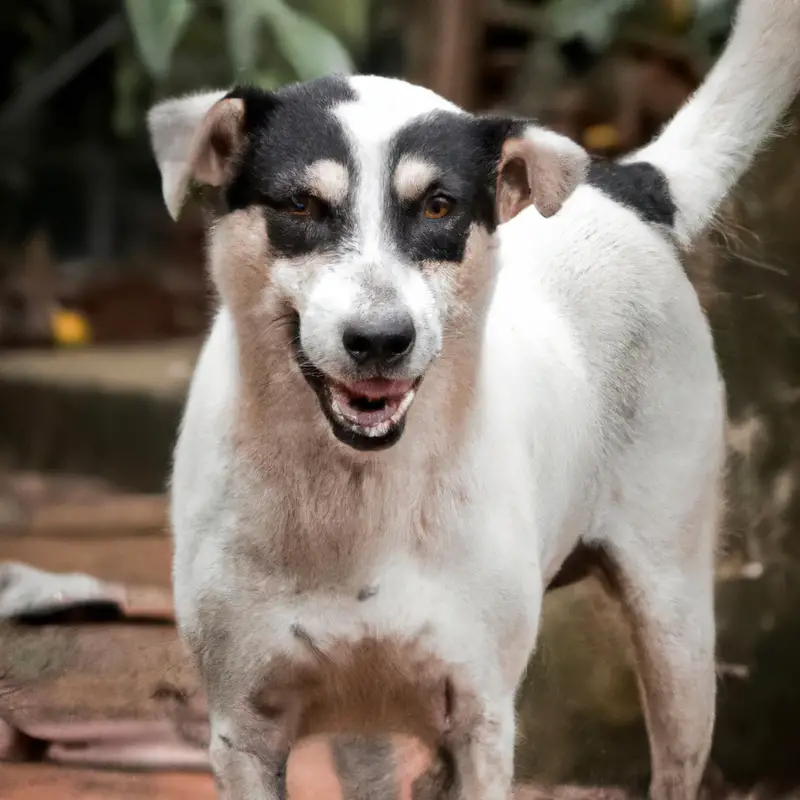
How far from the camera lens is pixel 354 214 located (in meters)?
1.69

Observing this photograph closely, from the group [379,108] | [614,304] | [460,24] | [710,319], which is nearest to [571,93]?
[460,24]

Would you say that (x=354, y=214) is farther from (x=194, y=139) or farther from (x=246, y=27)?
(x=246, y=27)

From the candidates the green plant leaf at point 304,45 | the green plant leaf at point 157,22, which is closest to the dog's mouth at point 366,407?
the green plant leaf at point 304,45

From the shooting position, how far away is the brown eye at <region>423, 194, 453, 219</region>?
1.74m

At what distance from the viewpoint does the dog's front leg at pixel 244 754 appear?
6.11ft

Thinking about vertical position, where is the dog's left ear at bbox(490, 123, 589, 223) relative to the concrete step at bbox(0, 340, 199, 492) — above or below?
above

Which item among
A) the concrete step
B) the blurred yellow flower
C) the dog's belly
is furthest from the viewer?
the blurred yellow flower

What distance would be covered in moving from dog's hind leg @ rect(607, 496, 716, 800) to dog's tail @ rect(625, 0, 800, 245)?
0.59 meters

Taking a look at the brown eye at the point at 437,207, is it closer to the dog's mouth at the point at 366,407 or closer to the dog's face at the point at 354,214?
the dog's face at the point at 354,214

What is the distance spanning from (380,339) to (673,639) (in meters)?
1.03

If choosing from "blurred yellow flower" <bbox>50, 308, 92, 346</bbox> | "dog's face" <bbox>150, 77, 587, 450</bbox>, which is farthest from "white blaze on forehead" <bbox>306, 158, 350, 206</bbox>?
"blurred yellow flower" <bbox>50, 308, 92, 346</bbox>

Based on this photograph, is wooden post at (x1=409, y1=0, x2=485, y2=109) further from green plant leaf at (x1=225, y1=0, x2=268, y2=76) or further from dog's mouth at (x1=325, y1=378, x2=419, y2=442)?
dog's mouth at (x1=325, y1=378, x2=419, y2=442)

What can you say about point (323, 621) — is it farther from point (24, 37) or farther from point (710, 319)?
point (24, 37)

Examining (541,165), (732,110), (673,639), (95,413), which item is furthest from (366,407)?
(95,413)
